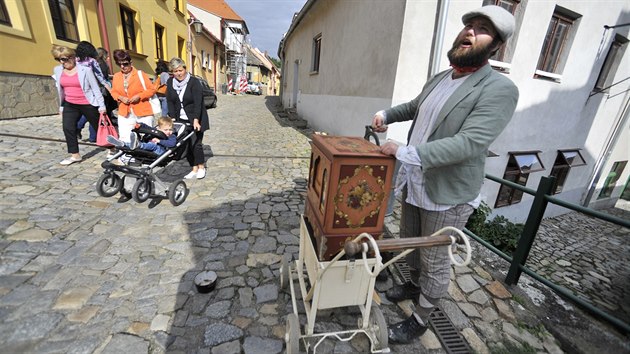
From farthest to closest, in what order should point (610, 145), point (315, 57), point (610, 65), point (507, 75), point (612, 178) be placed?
1. point (315, 57)
2. point (612, 178)
3. point (610, 145)
4. point (610, 65)
5. point (507, 75)

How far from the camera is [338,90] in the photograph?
7.90 m

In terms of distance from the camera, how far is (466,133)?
4.64 ft

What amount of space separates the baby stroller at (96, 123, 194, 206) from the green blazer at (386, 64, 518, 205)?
328 cm

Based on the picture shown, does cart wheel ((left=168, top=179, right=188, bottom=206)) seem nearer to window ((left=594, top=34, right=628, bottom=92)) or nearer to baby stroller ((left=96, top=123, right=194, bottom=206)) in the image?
baby stroller ((left=96, top=123, right=194, bottom=206))

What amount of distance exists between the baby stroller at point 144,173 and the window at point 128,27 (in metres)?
9.28

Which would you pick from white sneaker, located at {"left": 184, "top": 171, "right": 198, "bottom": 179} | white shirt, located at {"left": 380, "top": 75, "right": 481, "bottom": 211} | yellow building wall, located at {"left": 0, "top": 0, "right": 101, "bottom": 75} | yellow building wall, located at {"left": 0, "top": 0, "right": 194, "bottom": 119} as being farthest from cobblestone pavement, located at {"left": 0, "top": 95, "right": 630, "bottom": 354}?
yellow building wall, located at {"left": 0, "top": 0, "right": 101, "bottom": 75}

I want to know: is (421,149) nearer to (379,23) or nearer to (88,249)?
(88,249)

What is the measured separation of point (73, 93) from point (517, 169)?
9.47 metres

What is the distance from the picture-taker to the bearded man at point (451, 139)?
141 centimetres

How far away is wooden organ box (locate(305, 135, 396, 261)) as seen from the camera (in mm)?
1496

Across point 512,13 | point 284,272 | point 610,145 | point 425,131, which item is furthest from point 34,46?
point 610,145

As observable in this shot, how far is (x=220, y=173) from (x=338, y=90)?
14.5 feet

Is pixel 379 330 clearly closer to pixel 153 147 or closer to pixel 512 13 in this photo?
pixel 153 147

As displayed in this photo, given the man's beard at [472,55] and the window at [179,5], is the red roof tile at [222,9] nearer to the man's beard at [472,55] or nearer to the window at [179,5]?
the window at [179,5]
